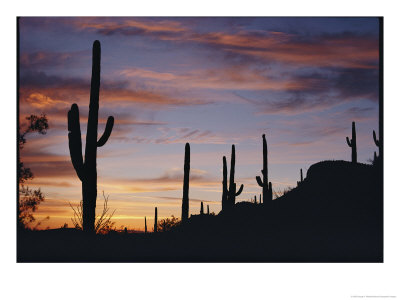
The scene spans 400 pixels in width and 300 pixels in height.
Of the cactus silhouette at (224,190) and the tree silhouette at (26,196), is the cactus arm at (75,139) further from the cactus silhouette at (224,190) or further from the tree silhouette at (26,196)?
the cactus silhouette at (224,190)

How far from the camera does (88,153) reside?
9.62 meters

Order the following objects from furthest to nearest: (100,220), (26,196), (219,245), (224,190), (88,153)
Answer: (224,190), (88,153), (100,220), (219,245), (26,196)

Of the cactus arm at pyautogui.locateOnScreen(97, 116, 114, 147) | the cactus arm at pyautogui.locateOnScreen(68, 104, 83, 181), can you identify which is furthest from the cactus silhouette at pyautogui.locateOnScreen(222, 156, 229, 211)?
the cactus arm at pyautogui.locateOnScreen(68, 104, 83, 181)

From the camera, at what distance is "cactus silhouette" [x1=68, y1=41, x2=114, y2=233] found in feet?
30.5

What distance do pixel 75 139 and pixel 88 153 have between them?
397mm

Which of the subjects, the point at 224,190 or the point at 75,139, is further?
the point at 224,190

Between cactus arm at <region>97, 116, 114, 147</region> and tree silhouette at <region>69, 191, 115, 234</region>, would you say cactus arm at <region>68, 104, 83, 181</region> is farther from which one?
tree silhouette at <region>69, 191, 115, 234</region>

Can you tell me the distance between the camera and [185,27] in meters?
9.28

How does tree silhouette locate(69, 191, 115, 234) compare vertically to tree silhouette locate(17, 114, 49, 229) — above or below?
below

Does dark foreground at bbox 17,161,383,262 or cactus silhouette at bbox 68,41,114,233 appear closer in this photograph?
dark foreground at bbox 17,161,383,262
